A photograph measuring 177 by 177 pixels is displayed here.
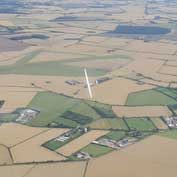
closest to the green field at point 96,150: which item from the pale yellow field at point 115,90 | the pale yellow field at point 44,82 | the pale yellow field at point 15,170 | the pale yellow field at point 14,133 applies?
the pale yellow field at point 15,170

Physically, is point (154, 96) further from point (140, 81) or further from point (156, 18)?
point (156, 18)

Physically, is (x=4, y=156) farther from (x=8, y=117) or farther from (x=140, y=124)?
(x=140, y=124)

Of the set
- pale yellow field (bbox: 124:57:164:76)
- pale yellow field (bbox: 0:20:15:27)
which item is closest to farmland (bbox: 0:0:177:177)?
pale yellow field (bbox: 124:57:164:76)

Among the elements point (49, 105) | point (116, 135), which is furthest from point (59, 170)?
point (49, 105)

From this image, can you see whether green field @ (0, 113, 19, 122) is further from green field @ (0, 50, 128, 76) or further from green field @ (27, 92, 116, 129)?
green field @ (0, 50, 128, 76)

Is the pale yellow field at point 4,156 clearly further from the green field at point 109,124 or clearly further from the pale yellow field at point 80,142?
the green field at point 109,124

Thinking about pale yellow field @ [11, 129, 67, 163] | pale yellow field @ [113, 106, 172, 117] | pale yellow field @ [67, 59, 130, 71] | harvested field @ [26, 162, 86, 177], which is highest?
harvested field @ [26, 162, 86, 177]
